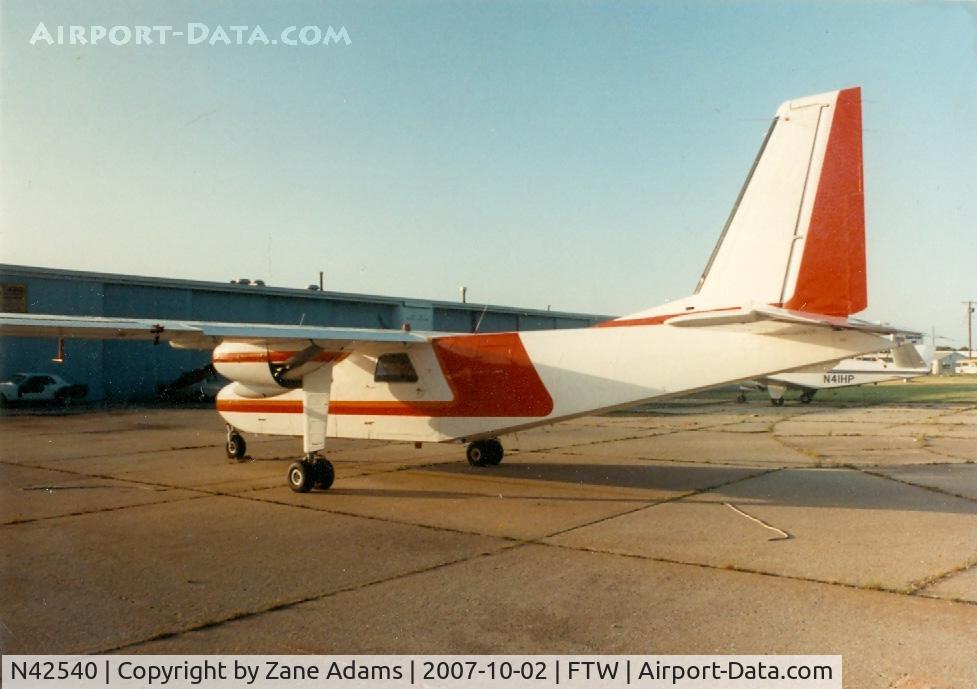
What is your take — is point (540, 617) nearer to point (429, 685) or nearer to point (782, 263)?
point (429, 685)

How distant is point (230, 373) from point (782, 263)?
30.2 feet

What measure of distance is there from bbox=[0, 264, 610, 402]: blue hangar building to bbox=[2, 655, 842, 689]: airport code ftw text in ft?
87.3

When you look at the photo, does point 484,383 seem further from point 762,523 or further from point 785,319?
point 785,319

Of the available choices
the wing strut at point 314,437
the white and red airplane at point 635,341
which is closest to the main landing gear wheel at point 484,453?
the white and red airplane at point 635,341

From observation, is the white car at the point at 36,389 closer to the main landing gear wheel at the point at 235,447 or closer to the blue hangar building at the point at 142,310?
the blue hangar building at the point at 142,310

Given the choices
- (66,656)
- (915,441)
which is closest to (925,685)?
(66,656)

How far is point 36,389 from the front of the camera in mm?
32281

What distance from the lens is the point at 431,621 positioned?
19.7 ft

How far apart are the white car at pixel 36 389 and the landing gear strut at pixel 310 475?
25.8 metres

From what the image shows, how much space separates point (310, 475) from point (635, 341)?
5468 mm

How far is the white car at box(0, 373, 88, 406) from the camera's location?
105 feet

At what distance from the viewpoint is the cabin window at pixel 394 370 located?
1316cm

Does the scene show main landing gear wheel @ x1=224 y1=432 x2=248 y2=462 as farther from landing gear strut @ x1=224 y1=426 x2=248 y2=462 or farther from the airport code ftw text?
the airport code ftw text

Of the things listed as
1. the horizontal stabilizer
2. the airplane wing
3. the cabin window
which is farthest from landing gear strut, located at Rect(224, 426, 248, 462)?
the horizontal stabilizer
